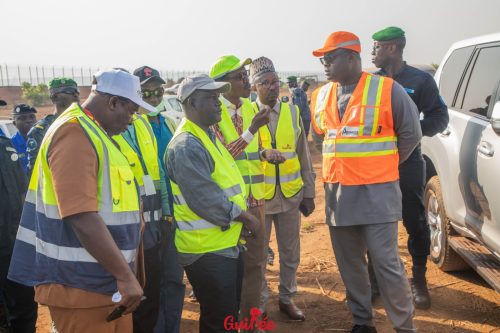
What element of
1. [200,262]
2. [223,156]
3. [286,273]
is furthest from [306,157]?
[200,262]

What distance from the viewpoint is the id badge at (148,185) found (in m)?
3.21

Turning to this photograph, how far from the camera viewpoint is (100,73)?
230 cm

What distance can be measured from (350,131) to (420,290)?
183cm

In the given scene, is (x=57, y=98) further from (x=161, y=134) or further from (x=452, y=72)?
(x=452, y=72)

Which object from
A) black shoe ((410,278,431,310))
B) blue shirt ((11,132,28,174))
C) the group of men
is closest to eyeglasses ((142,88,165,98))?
the group of men

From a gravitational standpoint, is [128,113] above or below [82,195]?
above

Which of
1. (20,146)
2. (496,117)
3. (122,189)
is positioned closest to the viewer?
(122,189)

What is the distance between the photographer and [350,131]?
348 centimetres

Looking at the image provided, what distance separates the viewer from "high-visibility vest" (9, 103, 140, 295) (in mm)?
2080

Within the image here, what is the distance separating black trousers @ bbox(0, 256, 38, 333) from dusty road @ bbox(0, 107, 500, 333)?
2.58 ft

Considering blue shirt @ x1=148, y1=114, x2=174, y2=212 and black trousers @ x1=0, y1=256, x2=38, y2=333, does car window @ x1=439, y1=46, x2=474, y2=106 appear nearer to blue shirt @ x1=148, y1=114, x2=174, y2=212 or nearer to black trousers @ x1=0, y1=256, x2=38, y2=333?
blue shirt @ x1=148, y1=114, x2=174, y2=212

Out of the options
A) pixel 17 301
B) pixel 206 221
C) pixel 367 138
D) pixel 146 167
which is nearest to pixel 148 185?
pixel 146 167

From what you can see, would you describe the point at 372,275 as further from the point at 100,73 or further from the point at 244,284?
the point at 100,73

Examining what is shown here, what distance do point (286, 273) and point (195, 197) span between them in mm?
1904
